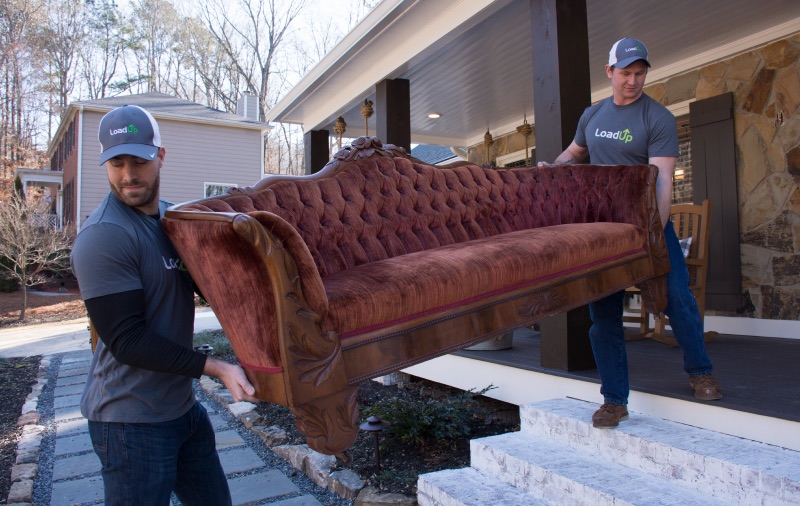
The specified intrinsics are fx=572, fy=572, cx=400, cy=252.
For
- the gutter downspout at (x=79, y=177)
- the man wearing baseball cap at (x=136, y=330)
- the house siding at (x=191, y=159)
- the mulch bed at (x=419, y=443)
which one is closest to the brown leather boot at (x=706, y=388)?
the mulch bed at (x=419, y=443)

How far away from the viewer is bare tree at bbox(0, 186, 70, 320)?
12.3 meters

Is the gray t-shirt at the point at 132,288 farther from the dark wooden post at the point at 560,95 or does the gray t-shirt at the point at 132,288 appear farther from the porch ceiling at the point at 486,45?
the porch ceiling at the point at 486,45

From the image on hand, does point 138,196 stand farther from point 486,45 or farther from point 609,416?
point 486,45

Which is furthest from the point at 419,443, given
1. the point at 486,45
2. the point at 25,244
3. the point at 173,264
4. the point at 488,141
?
the point at 25,244

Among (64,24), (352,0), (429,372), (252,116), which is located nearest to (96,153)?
(252,116)

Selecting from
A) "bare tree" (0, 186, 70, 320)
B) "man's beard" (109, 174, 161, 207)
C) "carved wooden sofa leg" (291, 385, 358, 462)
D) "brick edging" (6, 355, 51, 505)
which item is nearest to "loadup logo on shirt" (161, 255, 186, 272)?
"man's beard" (109, 174, 161, 207)

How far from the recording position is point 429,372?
4.85 m

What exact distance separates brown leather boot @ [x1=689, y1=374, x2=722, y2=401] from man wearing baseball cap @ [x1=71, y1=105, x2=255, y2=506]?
1976 millimetres

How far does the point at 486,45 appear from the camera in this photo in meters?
5.22

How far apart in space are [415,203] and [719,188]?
3692mm

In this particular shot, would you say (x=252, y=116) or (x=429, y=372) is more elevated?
(x=252, y=116)

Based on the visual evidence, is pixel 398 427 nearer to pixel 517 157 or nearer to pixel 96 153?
pixel 517 157

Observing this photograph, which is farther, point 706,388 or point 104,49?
point 104,49

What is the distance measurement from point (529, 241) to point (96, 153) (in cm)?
1618
